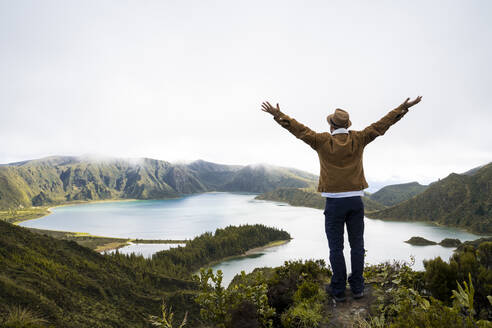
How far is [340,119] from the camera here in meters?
4.56

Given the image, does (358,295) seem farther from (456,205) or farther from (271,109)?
(456,205)

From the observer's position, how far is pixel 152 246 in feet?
327

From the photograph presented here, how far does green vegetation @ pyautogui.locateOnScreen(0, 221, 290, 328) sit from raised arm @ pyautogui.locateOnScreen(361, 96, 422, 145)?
14.6 ft

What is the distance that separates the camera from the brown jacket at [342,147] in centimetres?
430

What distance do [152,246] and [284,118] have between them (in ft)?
352

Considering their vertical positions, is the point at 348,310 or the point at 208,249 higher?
the point at 348,310

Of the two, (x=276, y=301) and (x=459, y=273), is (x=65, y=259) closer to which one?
(x=276, y=301)

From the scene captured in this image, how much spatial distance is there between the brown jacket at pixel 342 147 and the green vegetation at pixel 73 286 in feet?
11.5

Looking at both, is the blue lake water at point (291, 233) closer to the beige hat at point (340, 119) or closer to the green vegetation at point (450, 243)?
the green vegetation at point (450, 243)

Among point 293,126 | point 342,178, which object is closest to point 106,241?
point 293,126

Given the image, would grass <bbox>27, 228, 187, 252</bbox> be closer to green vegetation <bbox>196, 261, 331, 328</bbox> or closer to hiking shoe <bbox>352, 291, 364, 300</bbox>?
green vegetation <bbox>196, 261, 331, 328</bbox>

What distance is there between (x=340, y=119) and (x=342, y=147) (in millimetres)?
582

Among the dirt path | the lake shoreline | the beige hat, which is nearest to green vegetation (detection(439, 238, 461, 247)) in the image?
the lake shoreline

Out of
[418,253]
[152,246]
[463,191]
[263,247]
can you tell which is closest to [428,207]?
[463,191]
